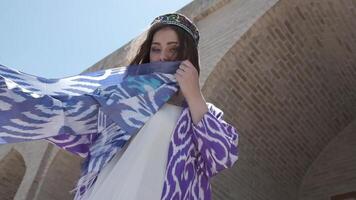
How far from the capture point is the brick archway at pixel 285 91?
415 centimetres

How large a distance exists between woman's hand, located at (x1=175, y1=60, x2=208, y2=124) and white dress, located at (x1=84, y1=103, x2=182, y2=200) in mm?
72

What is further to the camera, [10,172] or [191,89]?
[10,172]

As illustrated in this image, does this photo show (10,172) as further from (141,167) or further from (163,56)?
(141,167)

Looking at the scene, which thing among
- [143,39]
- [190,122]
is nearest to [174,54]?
[143,39]

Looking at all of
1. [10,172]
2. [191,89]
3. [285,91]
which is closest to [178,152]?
[191,89]

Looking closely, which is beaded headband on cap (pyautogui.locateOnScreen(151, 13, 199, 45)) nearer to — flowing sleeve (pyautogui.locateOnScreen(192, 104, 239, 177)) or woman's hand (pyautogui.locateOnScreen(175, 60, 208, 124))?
woman's hand (pyautogui.locateOnScreen(175, 60, 208, 124))

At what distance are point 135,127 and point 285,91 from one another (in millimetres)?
3461

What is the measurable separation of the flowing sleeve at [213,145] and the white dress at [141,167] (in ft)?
0.32

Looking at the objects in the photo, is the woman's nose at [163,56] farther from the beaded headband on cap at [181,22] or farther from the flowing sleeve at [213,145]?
the flowing sleeve at [213,145]

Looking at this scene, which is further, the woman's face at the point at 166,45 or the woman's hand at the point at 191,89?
the woman's face at the point at 166,45

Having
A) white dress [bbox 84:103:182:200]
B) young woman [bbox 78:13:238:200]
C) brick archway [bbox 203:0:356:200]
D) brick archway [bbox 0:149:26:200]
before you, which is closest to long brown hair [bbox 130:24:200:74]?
young woman [bbox 78:13:238:200]

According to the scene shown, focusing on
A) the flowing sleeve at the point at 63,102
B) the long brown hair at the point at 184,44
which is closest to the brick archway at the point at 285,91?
the long brown hair at the point at 184,44

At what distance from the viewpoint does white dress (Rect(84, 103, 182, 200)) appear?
4.34ft

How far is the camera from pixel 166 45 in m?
1.68
